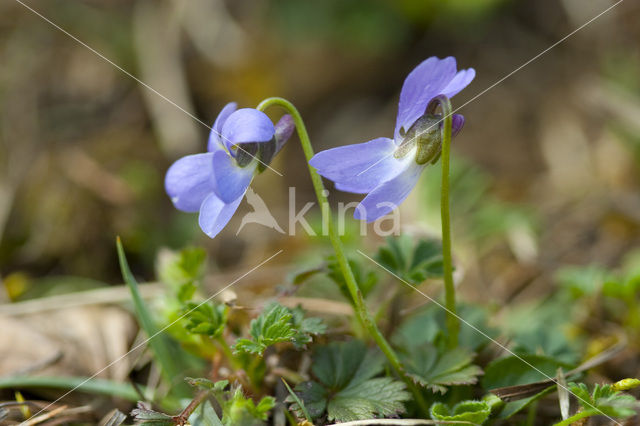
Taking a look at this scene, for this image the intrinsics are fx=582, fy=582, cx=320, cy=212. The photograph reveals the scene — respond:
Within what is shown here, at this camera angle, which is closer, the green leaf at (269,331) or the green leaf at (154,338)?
the green leaf at (269,331)

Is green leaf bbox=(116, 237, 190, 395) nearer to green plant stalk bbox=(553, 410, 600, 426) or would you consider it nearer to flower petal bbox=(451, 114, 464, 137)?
flower petal bbox=(451, 114, 464, 137)

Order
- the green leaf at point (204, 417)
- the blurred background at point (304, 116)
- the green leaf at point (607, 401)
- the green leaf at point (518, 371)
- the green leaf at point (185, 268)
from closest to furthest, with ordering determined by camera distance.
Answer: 1. the green leaf at point (607, 401)
2. the green leaf at point (204, 417)
3. the green leaf at point (518, 371)
4. the green leaf at point (185, 268)
5. the blurred background at point (304, 116)

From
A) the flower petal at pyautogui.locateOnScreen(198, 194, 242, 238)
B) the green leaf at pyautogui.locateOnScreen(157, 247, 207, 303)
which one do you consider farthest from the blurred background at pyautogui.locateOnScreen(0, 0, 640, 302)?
the flower petal at pyautogui.locateOnScreen(198, 194, 242, 238)

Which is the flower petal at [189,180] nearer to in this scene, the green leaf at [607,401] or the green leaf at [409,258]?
the green leaf at [409,258]

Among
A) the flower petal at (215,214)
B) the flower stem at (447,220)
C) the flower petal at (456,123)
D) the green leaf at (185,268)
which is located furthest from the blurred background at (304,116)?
the flower petal at (215,214)

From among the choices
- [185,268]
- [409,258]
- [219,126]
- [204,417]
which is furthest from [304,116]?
[204,417]

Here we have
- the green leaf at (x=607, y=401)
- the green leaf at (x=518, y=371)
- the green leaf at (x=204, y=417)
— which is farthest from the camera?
the green leaf at (x=518, y=371)

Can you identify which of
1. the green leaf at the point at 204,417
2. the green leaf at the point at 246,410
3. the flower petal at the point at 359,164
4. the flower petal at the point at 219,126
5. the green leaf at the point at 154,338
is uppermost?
the flower petal at the point at 219,126
